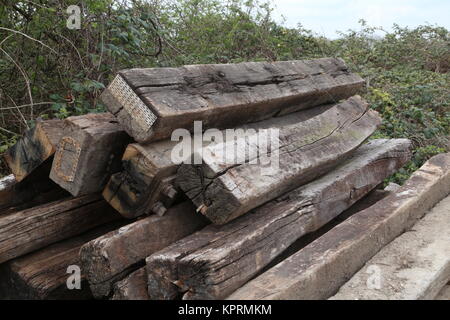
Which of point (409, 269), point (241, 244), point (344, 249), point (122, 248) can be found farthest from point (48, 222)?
point (409, 269)

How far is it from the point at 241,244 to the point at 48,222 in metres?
1.15

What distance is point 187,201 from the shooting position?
96.9 inches

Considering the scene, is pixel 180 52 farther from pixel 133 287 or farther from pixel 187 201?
pixel 133 287

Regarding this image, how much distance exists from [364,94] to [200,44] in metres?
2.54

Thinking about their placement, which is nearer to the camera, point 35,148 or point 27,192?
point 35,148

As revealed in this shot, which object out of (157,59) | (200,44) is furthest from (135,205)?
(200,44)

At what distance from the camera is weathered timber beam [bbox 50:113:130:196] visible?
2.27 m

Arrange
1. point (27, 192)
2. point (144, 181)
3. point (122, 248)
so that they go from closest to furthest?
point (122, 248), point (144, 181), point (27, 192)

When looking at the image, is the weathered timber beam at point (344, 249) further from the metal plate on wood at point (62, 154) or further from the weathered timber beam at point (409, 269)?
the metal plate on wood at point (62, 154)

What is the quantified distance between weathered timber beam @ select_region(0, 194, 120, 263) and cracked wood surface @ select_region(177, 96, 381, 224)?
2.61 ft

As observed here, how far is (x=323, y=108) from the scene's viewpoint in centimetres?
375

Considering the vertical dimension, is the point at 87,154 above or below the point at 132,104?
below
